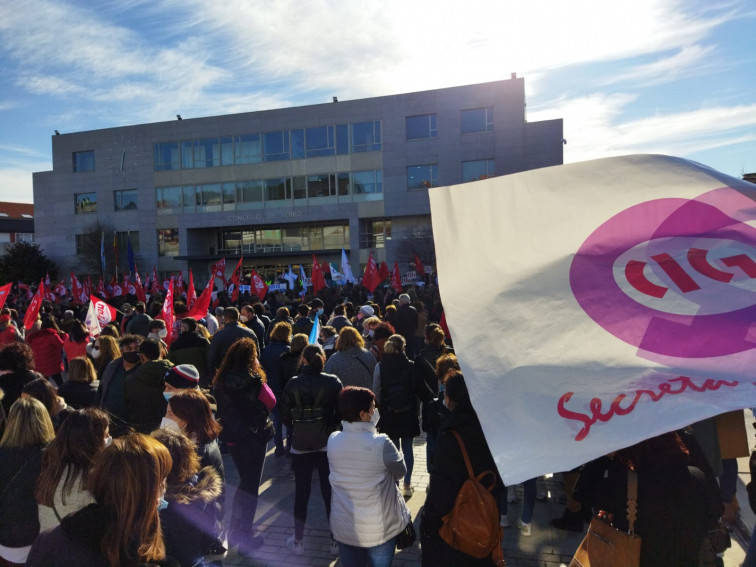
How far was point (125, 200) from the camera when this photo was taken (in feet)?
143

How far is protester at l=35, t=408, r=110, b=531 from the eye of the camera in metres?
2.52

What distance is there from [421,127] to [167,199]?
2074cm

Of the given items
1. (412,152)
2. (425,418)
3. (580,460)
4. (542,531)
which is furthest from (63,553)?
(412,152)

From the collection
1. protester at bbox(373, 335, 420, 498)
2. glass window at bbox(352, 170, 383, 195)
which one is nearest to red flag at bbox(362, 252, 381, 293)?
protester at bbox(373, 335, 420, 498)

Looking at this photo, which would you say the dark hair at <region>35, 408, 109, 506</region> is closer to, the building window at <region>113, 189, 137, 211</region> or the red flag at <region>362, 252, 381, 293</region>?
the red flag at <region>362, 252, 381, 293</region>

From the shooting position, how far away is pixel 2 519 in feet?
9.65

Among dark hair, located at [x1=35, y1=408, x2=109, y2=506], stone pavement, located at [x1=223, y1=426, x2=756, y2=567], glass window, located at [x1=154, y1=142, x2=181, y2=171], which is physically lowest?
stone pavement, located at [x1=223, y1=426, x2=756, y2=567]

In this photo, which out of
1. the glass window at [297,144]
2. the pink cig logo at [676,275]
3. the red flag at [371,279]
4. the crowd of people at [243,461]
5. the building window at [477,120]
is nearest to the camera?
the pink cig logo at [676,275]

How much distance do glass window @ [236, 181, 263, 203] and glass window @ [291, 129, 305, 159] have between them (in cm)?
353

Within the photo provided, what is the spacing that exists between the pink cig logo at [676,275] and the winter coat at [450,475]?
3.98ft

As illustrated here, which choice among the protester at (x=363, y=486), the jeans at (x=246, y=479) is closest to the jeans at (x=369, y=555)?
the protester at (x=363, y=486)

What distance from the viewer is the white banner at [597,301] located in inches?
70.2

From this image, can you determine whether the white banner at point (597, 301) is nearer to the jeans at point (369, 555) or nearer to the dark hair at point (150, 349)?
the jeans at point (369, 555)

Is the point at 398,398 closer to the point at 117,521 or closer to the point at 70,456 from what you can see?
the point at 70,456
